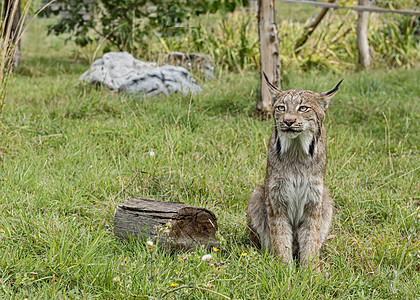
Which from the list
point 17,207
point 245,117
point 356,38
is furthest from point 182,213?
point 356,38

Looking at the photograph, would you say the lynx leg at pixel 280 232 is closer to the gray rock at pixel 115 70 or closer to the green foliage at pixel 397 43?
the gray rock at pixel 115 70

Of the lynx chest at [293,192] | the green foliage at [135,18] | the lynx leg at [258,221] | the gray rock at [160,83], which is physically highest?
the green foliage at [135,18]

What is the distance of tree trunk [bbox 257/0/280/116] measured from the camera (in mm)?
6191

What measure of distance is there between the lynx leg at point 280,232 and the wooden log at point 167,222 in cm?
48

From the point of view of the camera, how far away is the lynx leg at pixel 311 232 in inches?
130

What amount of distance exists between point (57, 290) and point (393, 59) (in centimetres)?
996

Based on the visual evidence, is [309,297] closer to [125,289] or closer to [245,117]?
[125,289]

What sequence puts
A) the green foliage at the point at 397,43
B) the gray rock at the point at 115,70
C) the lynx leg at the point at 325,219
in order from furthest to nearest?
1. the green foliage at the point at 397,43
2. the gray rock at the point at 115,70
3. the lynx leg at the point at 325,219

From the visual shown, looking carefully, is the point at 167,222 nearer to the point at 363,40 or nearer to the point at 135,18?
the point at 135,18

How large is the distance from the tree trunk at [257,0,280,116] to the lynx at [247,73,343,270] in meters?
2.91

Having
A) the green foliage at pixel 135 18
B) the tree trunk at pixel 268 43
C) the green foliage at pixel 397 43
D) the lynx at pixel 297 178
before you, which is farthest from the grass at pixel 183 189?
the green foliage at pixel 397 43

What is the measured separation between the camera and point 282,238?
3.33m

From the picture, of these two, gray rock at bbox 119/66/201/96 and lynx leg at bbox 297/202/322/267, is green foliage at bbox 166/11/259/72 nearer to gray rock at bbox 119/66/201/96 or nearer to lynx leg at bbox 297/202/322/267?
gray rock at bbox 119/66/201/96

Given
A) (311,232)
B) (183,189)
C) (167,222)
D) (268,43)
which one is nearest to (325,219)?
(311,232)
